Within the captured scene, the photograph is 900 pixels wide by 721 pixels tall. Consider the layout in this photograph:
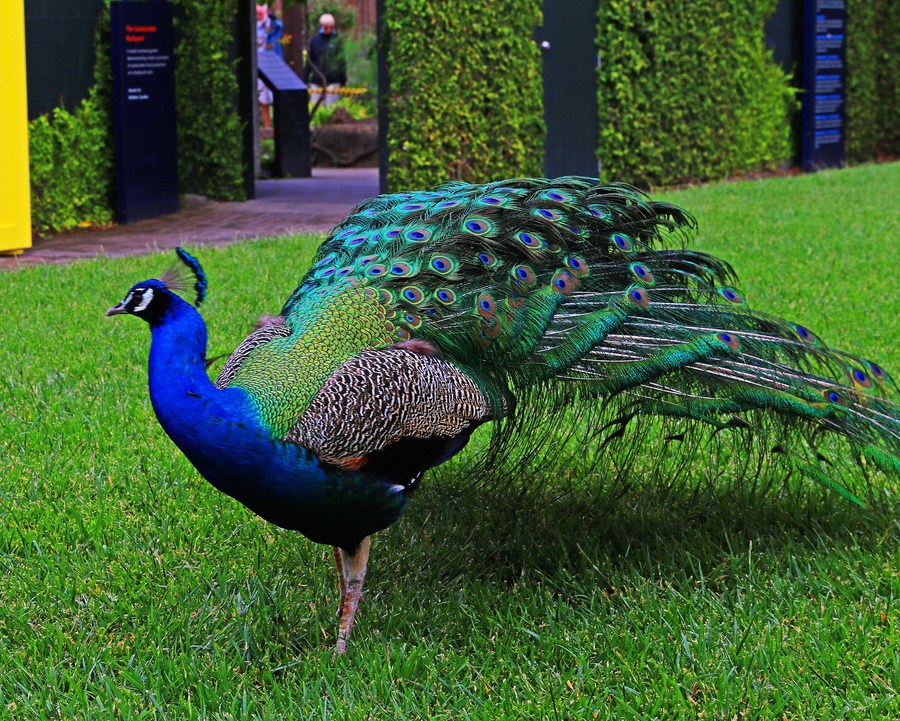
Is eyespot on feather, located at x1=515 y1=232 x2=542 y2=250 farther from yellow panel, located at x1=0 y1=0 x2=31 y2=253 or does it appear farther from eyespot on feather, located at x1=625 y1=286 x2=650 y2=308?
yellow panel, located at x1=0 y1=0 x2=31 y2=253

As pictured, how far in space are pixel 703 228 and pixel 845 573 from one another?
654cm

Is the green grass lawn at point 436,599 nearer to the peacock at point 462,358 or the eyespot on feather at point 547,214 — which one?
the peacock at point 462,358

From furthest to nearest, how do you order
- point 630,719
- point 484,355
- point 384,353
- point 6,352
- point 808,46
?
point 808,46 < point 6,352 < point 484,355 < point 384,353 < point 630,719

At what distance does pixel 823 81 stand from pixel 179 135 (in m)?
8.38

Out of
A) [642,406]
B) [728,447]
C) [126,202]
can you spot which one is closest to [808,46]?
[126,202]

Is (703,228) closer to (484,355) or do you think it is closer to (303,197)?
(303,197)

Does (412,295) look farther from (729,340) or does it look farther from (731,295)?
(731,295)

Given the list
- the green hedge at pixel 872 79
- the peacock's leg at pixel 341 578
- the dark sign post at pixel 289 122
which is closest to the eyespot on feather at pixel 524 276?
the peacock's leg at pixel 341 578

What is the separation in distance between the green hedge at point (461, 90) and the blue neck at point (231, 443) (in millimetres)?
7898

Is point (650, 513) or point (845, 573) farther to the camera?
point (650, 513)

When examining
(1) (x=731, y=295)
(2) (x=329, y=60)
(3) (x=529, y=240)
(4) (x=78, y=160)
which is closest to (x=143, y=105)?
(4) (x=78, y=160)

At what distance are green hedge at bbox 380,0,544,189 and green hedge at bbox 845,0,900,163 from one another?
639cm

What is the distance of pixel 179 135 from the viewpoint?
1226 centimetres

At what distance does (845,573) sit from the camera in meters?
3.77
